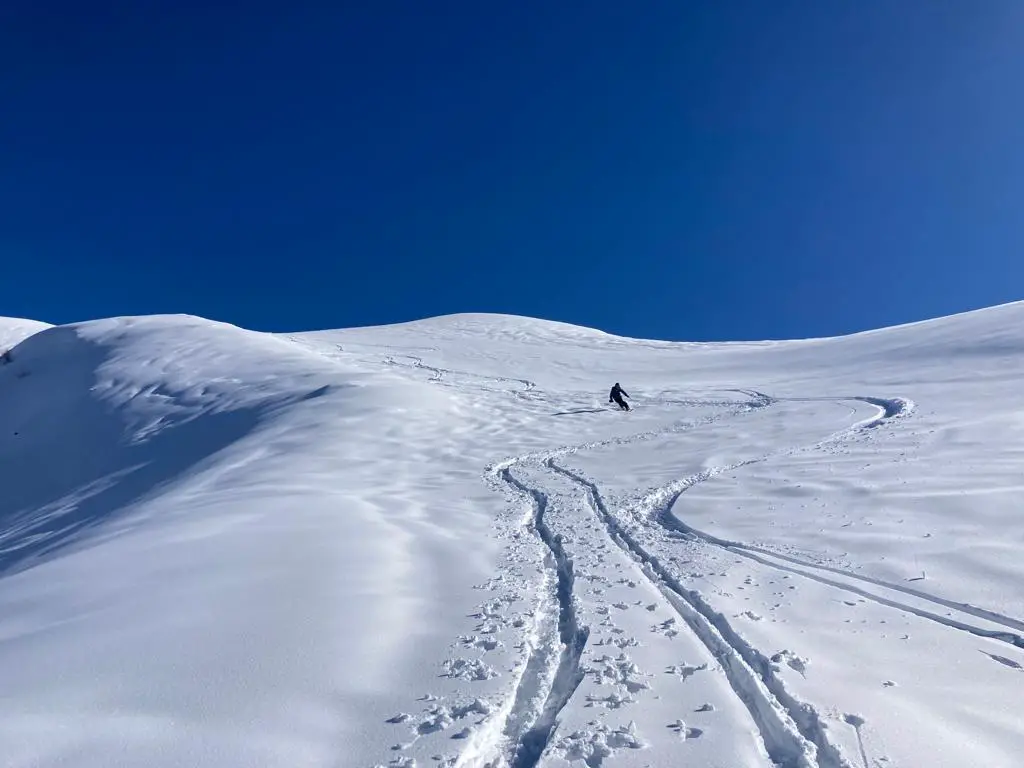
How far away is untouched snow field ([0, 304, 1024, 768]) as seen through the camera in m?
3.70

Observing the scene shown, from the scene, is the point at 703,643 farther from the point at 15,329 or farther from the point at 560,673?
the point at 15,329

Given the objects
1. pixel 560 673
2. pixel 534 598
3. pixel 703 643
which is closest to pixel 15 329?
pixel 534 598

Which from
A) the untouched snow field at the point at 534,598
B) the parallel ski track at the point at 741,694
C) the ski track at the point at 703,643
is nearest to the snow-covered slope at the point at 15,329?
the untouched snow field at the point at 534,598

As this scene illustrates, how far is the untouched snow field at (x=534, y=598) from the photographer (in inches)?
146

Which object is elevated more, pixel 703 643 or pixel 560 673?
pixel 703 643

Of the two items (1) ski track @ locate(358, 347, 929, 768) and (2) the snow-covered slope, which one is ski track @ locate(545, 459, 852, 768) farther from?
(2) the snow-covered slope

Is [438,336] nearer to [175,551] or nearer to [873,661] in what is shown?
[175,551]

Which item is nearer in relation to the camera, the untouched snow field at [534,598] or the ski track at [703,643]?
the ski track at [703,643]

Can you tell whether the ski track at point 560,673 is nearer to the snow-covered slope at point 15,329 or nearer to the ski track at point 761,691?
the ski track at point 761,691

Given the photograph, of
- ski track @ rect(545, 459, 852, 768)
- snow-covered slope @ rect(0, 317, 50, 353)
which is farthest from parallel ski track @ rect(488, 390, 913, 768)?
snow-covered slope @ rect(0, 317, 50, 353)

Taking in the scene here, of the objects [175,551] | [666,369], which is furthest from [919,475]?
[666,369]

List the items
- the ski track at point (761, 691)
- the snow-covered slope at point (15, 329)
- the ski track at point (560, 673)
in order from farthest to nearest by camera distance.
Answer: the snow-covered slope at point (15, 329) < the ski track at point (560, 673) < the ski track at point (761, 691)

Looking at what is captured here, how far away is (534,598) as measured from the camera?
5.96 m

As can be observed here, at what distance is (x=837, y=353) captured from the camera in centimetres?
3234
